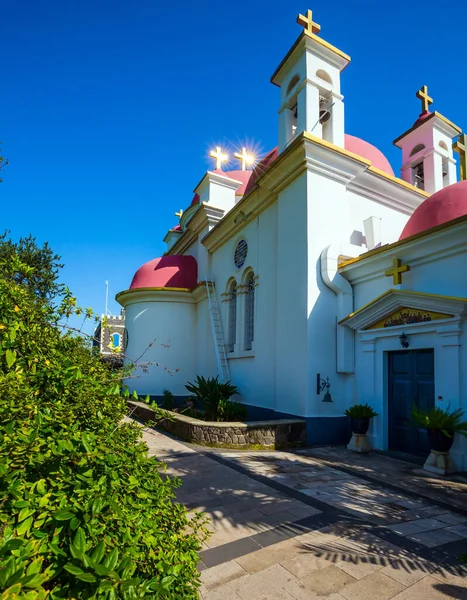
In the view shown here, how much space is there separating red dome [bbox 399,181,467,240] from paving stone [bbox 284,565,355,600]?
6.55m

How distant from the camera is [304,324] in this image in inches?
344

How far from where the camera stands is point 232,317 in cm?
1342

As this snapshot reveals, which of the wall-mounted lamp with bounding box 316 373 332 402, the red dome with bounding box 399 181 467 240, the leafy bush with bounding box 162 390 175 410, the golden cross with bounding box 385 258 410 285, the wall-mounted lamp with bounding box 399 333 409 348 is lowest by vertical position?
the leafy bush with bounding box 162 390 175 410

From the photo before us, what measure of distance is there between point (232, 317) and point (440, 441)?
813 centimetres

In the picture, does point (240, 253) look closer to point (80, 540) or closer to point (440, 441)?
point (440, 441)

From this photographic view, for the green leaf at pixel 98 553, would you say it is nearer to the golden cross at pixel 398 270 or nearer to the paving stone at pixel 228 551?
the paving stone at pixel 228 551

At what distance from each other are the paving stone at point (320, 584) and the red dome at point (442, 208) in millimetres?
6546

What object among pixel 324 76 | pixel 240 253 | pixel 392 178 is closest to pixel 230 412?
pixel 240 253

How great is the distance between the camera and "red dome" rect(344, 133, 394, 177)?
11812 millimetres

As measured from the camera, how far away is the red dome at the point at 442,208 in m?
7.64

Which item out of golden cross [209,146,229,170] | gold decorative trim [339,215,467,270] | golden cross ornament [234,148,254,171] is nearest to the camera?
gold decorative trim [339,215,467,270]

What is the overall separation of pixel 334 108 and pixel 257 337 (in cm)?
668

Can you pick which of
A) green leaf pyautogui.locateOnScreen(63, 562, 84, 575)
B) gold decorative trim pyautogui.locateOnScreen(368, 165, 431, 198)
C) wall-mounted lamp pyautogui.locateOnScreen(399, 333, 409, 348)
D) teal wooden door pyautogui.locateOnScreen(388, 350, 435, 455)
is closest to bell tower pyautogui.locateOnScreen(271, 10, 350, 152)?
gold decorative trim pyautogui.locateOnScreen(368, 165, 431, 198)

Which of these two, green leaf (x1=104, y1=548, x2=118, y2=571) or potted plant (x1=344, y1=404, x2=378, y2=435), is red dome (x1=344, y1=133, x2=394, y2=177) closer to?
potted plant (x1=344, y1=404, x2=378, y2=435)
